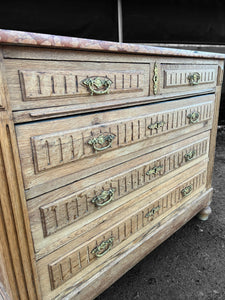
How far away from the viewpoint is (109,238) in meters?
1.02

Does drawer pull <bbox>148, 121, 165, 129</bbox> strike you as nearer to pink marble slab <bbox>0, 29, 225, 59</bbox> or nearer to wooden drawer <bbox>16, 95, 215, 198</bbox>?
wooden drawer <bbox>16, 95, 215, 198</bbox>

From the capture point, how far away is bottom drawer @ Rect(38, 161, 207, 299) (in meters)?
0.85

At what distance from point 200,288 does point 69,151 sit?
109 cm

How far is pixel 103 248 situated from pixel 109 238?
A: 0.05 metres

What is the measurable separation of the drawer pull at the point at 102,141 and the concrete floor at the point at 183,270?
85cm

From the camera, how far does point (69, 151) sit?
778 mm

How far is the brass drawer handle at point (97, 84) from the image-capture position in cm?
Result: 77

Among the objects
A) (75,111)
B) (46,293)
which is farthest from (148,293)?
(75,111)

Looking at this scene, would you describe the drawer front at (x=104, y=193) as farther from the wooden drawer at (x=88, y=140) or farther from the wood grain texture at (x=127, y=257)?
the wood grain texture at (x=127, y=257)

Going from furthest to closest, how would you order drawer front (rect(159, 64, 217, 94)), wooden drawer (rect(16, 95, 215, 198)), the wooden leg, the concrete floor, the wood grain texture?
the wooden leg < the concrete floor < drawer front (rect(159, 64, 217, 94)) < the wood grain texture < wooden drawer (rect(16, 95, 215, 198))

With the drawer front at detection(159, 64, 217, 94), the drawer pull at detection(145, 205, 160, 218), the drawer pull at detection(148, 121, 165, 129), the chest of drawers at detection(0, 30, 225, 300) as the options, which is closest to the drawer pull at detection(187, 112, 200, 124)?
the chest of drawers at detection(0, 30, 225, 300)

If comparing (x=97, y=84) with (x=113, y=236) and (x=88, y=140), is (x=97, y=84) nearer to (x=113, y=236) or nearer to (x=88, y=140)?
(x=88, y=140)

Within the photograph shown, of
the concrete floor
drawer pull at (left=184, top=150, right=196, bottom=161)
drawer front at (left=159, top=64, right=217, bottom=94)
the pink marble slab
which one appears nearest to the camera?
the pink marble slab

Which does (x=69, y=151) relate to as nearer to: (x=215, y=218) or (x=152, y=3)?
(x=215, y=218)
